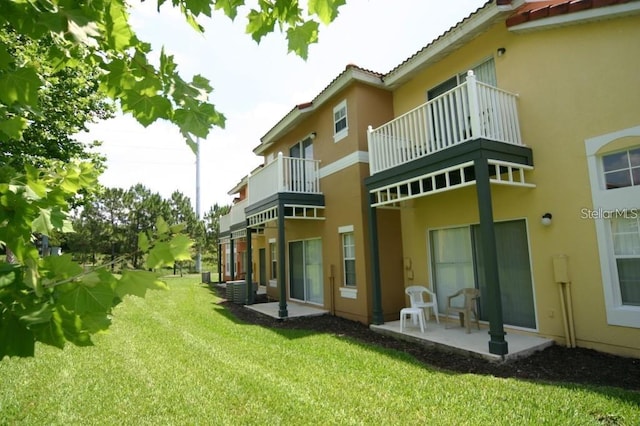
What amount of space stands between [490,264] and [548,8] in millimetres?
4907

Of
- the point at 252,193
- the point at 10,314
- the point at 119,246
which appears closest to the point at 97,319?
the point at 10,314

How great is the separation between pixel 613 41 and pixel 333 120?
23.6 ft

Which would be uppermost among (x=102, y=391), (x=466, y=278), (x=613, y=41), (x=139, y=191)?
(x=139, y=191)

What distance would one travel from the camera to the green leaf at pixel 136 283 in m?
1.31

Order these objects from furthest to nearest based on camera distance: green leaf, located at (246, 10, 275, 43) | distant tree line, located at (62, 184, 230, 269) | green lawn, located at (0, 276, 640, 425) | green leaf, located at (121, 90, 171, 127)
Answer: distant tree line, located at (62, 184, 230, 269)
green lawn, located at (0, 276, 640, 425)
green leaf, located at (246, 10, 275, 43)
green leaf, located at (121, 90, 171, 127)

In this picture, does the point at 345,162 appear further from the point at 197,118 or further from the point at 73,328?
the point at 73,328

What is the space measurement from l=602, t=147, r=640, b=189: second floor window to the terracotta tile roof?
98.3 inches

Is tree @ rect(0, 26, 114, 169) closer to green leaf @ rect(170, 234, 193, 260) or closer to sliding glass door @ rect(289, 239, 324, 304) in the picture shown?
sliding glass door @ rect(289, 239, 324, 304)

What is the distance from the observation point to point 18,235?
129cm

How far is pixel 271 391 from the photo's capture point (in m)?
4.92

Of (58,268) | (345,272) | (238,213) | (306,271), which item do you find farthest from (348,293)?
(58,268)

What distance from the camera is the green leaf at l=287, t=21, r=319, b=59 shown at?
2.29 m

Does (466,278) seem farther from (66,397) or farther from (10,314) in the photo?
(10,314)

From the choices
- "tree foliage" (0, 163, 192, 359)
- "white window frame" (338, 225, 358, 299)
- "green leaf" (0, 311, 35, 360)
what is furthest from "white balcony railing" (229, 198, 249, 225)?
"green leaf" (0, 311, 35, 360)
